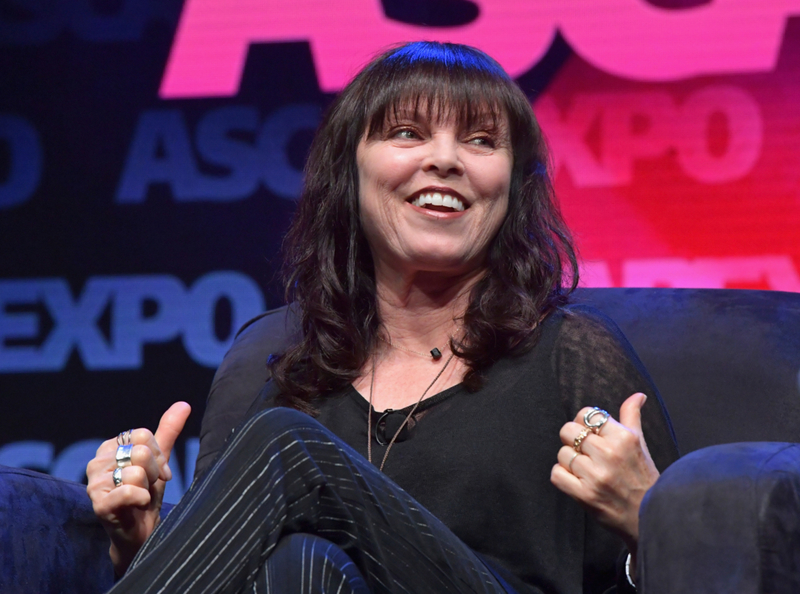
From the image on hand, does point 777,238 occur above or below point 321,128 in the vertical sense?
below

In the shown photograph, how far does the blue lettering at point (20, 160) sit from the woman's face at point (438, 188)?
147 cm

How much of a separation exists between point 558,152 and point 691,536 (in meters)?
1.61

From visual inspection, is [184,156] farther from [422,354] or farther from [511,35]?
[422,354]

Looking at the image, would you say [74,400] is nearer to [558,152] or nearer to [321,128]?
[321,128]

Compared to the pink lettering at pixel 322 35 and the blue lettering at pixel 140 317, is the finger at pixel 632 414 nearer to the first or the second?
the pink lettering at pixel 322 35

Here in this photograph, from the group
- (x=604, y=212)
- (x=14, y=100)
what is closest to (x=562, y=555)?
(x=604, y=212)

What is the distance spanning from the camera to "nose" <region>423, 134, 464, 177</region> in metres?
1.45

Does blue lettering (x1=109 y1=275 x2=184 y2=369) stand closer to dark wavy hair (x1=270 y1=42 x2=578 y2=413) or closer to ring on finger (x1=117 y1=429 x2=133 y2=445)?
dark wavy hair (x1=270 y1=42 x2=578 y2=413)

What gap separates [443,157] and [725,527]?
Answer: 78cm

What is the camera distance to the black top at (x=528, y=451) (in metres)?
1.29

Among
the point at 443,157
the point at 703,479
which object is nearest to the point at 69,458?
the point at 443,157

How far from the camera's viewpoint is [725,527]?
832mm

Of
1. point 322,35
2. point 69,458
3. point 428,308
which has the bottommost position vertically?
point 69,458

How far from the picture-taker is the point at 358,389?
1.53 metres
